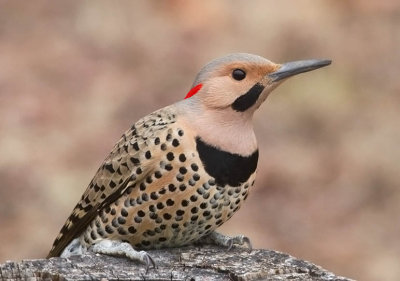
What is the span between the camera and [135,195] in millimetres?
4750

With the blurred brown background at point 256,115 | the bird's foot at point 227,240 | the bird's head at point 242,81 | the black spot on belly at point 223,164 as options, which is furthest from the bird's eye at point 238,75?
the blurred brown background at point 256,115

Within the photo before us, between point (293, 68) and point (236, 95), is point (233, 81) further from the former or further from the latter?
point (293, 68)

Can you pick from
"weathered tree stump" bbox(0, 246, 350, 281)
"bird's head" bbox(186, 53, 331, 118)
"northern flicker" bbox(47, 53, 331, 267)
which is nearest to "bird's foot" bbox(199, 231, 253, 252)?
"weathered tree stump" bbox(0, 246, 350, 281)

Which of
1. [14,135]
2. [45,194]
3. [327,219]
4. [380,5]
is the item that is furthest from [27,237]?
[380,5]

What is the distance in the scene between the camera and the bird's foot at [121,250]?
4.46 metres

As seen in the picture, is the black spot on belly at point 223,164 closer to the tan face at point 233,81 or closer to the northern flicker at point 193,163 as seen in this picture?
the northern flicker at point 193,163

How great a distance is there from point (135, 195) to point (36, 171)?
3.85 meters

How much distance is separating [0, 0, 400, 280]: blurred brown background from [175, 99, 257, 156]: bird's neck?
3.20 metres

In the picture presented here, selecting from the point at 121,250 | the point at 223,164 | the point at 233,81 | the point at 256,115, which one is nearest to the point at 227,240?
the point at 223,164

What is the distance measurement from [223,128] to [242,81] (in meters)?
0.22

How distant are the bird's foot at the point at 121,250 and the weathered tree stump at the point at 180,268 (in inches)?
1.0

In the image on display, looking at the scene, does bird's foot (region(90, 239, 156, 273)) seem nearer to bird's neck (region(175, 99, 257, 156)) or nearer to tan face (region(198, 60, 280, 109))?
bird's neck (region(175, 99, 257, 156))

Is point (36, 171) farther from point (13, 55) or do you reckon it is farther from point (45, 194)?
point (13, 55)

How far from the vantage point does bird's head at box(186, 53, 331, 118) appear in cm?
471
